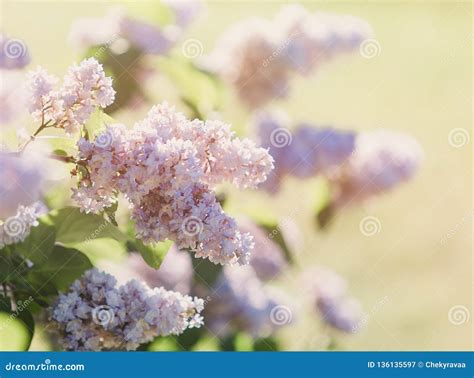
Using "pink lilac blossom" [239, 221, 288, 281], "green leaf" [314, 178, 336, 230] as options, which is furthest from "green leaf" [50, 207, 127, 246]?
"green leaf" [314, 178, 336, 230]

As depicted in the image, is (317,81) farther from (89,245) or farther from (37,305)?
(37,305)

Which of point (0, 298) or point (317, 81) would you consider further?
point (317, 81)

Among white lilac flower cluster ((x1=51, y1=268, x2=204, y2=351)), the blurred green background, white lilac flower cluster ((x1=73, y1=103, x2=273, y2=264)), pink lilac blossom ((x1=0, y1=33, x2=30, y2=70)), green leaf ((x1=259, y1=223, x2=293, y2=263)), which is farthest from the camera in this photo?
the blurred green background

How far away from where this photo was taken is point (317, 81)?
1.48 metres

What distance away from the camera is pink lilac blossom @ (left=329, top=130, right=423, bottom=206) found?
1.41 metres

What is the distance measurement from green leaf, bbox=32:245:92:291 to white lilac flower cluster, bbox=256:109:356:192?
0.40 meters

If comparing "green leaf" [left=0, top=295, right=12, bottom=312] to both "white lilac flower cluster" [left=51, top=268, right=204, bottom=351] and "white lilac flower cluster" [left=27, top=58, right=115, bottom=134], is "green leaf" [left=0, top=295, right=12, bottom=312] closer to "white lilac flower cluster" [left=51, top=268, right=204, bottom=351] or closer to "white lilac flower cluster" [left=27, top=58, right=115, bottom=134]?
"white lilac flower cluster" [left=51, top=268, right=204, bottom=351]

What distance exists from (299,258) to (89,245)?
464 millimetres

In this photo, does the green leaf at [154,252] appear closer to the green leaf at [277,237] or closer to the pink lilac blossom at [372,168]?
the green leaf at [277,237]

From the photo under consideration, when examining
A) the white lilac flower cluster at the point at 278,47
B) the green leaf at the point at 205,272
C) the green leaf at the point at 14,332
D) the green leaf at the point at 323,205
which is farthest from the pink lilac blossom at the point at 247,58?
the green leaf at the point at 14,332

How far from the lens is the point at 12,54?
1268 mm

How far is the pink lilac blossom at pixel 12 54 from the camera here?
48.3 inches

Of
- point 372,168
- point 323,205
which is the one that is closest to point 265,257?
point 323,205
